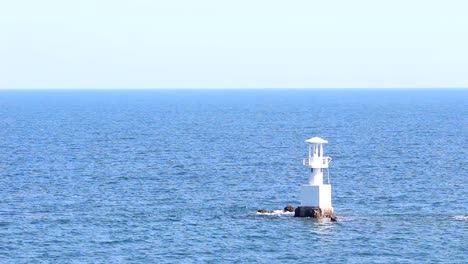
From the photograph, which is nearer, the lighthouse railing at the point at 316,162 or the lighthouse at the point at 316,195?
the lighthouse at the point at 316,195

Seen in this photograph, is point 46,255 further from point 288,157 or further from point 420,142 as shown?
point 420,142

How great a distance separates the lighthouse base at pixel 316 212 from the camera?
65.6m

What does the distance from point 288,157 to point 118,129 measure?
190 feet

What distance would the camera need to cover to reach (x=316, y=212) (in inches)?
2584

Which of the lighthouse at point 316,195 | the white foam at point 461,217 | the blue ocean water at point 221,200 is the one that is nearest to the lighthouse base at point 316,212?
the lighthouse at point 316,195

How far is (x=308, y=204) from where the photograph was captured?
66.0m

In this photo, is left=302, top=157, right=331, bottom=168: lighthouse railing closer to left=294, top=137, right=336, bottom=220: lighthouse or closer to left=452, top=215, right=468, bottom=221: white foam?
left=294, top=137, right=336, bottom=220: lighthouse

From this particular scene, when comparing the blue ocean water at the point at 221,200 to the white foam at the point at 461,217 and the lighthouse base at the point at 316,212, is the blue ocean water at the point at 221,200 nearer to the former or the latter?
the white foam at the point at 461,217

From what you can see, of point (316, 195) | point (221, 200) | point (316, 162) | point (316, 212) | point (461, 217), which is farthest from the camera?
point (221, 200)

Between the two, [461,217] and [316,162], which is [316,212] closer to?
[316,162]

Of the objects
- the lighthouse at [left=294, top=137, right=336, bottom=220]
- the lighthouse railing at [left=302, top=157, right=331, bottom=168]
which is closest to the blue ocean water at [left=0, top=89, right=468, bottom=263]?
the lighthouse at [left=294, top=137, right=336, bottom=220]

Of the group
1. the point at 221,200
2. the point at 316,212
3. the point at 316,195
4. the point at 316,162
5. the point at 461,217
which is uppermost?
the point at 316,162

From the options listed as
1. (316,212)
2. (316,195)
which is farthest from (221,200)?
(316,195)

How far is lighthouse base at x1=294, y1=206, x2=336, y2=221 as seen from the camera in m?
65.6
